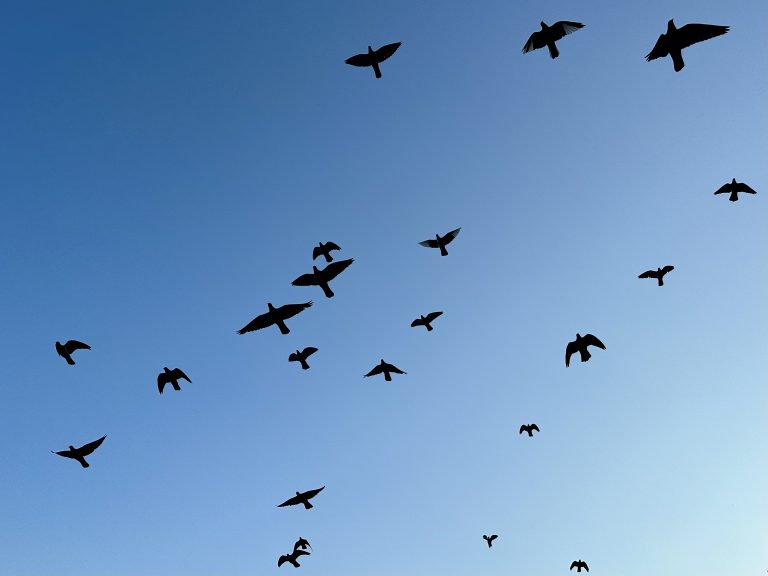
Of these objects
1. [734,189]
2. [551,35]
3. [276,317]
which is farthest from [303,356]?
[734,189]

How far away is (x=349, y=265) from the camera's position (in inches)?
998

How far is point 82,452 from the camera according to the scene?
28.0m

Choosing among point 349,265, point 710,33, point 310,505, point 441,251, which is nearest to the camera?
point 710,33

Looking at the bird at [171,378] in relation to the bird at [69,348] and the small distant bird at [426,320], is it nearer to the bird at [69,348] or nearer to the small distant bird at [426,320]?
the bird at [69,348]

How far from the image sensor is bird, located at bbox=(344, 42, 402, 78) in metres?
26.4

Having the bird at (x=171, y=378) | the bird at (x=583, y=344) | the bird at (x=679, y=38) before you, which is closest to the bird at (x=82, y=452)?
the bird at (x=171, y=378)

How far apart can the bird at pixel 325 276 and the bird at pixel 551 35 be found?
36.1ft

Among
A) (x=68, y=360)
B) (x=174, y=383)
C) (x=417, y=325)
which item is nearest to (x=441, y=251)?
(x=417, y=325)

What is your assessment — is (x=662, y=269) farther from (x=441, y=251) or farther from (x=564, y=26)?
(x=564, y=26)

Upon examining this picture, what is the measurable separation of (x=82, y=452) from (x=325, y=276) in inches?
551

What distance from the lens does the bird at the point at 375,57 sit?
86.6 feet

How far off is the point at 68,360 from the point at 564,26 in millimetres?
25724

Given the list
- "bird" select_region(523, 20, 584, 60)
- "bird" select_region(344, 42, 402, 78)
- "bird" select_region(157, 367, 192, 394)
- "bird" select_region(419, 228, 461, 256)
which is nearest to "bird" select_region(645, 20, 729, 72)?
"bird" select_region(523, 20, 584, 60)

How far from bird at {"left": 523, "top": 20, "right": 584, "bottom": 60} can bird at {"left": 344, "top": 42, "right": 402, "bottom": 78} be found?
5744 mm
